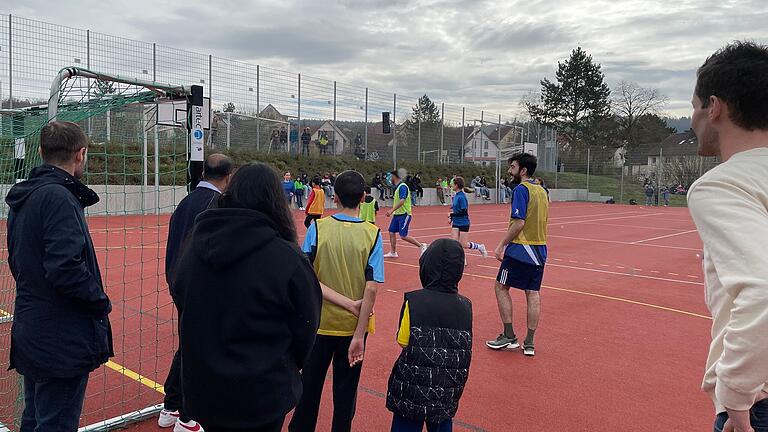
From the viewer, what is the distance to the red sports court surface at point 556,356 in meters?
4.52

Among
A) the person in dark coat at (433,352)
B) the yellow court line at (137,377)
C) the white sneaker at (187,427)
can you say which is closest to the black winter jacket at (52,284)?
the white sneaker at (187,427)

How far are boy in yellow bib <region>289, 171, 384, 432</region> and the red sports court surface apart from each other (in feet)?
2.32

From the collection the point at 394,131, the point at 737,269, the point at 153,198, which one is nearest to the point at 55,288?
the point at 737,269

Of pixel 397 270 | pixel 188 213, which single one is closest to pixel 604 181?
pixel 397 270

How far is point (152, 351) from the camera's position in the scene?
18.7 feet

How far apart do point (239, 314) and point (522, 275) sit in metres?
4.34

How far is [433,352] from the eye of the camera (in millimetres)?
3105

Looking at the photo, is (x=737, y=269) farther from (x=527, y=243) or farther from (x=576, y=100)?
(x=576, y=100)

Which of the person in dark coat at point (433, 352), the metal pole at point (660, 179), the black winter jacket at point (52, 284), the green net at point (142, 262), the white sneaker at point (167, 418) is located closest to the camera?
the black winter jacket at point (52, 284)

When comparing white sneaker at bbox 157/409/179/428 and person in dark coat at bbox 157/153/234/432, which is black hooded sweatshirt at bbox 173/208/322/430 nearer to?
person in dark coat at bbox 157/153/234/432

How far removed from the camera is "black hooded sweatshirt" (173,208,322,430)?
2.16m

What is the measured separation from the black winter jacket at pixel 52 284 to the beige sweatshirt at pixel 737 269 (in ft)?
8.80

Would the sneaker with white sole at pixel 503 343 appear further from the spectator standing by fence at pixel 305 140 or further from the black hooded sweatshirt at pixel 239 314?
the spectator standing by fence at pixel 305 140

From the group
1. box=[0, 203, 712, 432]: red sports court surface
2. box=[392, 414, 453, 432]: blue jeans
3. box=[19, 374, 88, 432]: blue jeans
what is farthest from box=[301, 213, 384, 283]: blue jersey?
box=[19, 374, 88, 432]: blue jeans
